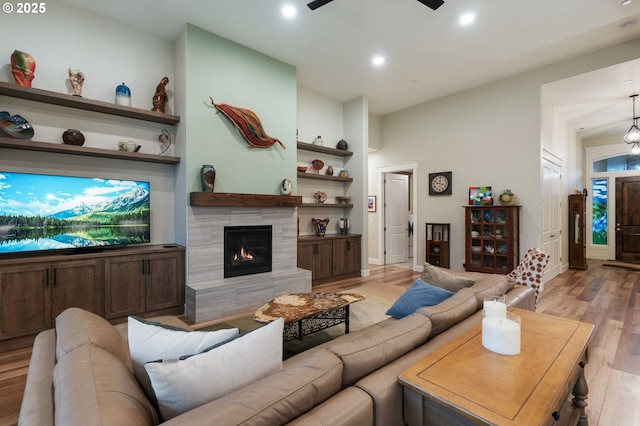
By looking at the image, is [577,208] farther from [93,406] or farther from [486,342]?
[93,406]

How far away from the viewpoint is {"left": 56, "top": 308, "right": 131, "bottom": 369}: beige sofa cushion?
1.17 metres

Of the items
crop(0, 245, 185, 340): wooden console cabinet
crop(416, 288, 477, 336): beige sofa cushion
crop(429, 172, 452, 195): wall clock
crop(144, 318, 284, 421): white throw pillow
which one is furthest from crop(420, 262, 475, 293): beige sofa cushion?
crop(429, 172, 452, 195): wall clock

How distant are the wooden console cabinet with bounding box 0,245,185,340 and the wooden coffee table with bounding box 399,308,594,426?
326 cm

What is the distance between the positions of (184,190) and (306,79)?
2.99 metres

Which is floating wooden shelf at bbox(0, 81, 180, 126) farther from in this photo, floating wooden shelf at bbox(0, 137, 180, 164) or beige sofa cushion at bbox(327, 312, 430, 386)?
beige sofa cushion at bbox(327, 312, 430, 386)

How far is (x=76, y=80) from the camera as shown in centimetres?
321

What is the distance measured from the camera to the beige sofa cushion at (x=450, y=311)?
1593mm

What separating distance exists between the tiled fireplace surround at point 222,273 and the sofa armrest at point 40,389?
2249 millimetres

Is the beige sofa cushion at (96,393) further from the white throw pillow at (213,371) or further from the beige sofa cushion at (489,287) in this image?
the beige sofa cushion at (489,287)

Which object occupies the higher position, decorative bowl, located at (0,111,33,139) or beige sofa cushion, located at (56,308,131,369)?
decorative bowl, located at (0,111,33,139)

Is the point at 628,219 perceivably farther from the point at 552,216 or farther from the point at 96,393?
the point at 96,393

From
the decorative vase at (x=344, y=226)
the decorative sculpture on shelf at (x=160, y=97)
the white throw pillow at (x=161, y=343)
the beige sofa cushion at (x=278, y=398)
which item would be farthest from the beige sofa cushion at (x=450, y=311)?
the decorative vase at (x=344, y=226)

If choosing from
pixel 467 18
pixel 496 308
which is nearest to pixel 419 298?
pixel 496 308

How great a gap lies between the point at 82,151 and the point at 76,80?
783 millimetres
